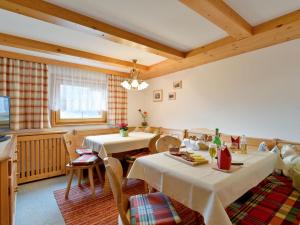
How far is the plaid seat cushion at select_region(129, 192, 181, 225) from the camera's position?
44.9 inches

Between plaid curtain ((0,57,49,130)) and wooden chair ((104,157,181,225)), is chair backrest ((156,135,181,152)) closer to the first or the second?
wooden chair ((104,157,181,225))

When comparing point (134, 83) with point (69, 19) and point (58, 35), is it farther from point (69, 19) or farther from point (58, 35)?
point (69, 19)

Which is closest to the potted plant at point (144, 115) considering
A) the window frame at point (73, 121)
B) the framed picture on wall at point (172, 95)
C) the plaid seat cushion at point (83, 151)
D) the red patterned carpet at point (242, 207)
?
the framed picture on wall at point (172, 95)

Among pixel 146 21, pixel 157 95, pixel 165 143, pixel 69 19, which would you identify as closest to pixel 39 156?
pixel 165 143

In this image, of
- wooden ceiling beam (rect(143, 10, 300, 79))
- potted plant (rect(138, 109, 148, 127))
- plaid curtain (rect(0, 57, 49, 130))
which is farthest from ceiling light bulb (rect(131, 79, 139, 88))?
plaid curtain (rect(0, 57, 49, 130))

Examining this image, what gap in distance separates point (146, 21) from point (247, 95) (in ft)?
6.08

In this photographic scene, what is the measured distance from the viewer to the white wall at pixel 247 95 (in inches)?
86.1

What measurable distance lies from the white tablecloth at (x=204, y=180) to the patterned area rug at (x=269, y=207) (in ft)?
0.93

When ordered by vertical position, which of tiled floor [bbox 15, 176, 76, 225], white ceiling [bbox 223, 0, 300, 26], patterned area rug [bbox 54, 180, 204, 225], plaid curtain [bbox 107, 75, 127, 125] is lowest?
tiled floor [bbox 15, 176, 76, 225]

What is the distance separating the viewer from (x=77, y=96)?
3.48 metres

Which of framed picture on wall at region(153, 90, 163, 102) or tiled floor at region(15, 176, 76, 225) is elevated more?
framed picture on wall at region(153, 90, 163, 102)

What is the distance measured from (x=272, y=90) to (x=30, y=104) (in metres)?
3.85

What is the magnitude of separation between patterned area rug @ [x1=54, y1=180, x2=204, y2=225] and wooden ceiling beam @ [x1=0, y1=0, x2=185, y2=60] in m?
2.12

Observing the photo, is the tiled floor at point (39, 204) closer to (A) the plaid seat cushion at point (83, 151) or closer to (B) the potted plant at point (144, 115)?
(A) the plaid seat cushion at point (83, 151)
